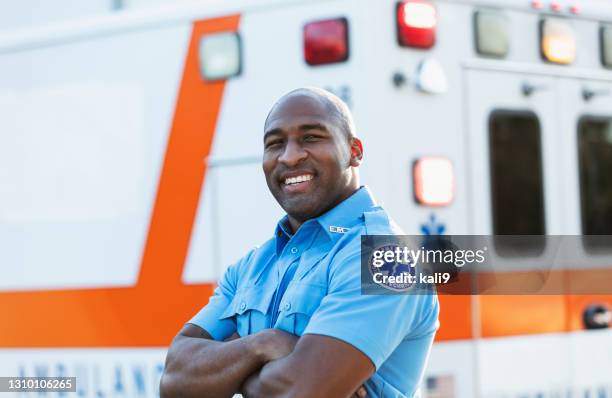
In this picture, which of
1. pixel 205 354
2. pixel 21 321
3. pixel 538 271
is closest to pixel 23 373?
pixel 21 321

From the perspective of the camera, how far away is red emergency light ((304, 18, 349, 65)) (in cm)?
384

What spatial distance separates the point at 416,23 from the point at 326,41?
34cm

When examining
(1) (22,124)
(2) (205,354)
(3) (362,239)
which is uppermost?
(1) (22,124)

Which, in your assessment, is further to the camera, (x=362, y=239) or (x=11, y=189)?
(x=11, y=189)

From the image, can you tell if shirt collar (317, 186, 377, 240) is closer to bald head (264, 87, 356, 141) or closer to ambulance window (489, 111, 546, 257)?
bald head (264, 87, 356, 141)

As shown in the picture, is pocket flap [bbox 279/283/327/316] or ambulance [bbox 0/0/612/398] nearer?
pocket flap [bbox 279/283/327/316]

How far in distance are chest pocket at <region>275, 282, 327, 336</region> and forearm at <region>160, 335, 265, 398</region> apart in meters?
0.08

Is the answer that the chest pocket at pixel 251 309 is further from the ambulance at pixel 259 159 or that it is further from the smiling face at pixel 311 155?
the ambulance at pixel 259 159

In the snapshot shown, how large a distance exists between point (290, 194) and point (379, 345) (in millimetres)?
464

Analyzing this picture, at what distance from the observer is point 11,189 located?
4738mm

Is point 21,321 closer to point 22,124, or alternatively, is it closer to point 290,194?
point 22,124

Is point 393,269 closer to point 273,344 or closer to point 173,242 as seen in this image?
point 273,344

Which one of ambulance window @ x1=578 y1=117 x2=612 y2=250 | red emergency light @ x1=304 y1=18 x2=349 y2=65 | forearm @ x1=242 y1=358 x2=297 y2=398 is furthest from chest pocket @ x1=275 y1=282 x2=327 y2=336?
ambulance window @ x1=578 y1=117 x2=612 y2=250

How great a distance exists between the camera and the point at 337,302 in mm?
2178
